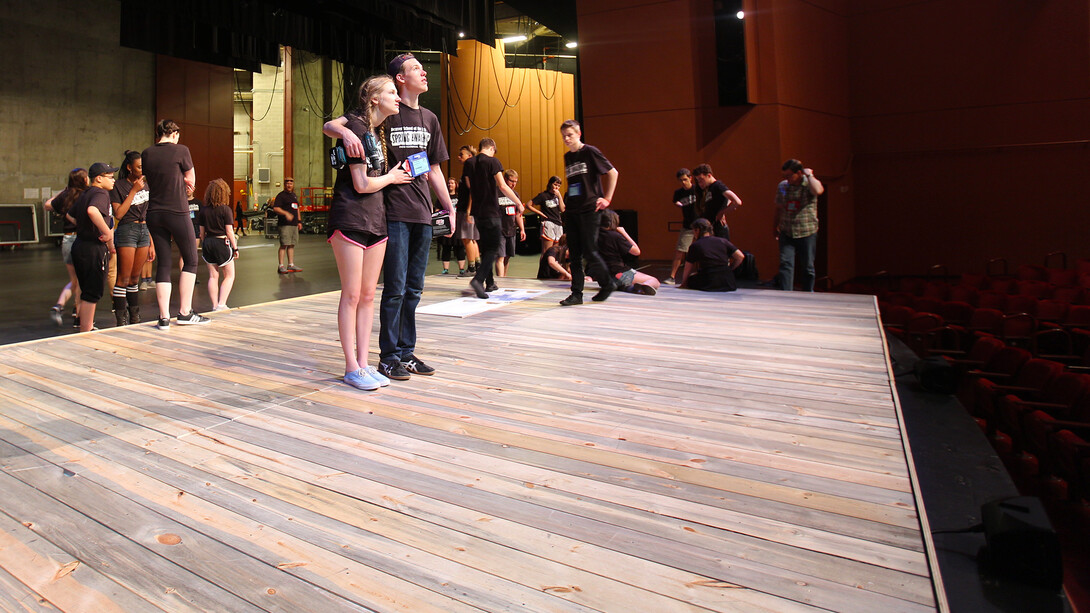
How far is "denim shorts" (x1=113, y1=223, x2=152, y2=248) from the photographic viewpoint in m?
5.15

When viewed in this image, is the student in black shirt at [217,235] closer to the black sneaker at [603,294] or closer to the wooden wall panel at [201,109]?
the black sneaker at [603,294]

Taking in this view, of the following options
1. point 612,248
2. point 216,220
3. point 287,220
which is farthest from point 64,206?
point 287,220

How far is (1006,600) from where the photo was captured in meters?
1.90

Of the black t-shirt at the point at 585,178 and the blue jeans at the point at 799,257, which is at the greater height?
the black t-shirt at the point at 585,178

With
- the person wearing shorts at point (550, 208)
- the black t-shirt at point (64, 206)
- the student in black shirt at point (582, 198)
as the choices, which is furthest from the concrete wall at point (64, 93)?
the student in black shirt at point (582, 198)

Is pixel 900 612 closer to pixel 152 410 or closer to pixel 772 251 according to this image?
pixel 152 410

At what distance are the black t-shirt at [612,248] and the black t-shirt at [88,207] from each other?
12.5 feet

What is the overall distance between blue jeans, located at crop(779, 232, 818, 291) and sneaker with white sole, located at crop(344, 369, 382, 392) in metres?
4.63

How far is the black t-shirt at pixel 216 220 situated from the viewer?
5.52 m

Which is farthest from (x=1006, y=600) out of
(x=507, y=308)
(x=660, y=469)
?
(x=507, y=308)

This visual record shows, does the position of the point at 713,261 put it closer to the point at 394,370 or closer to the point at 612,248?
the point at 612,248

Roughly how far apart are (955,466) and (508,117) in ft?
50.7

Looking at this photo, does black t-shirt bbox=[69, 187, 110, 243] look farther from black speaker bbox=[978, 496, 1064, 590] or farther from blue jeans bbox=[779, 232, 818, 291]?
blue jeans bbox=[779, 232, 818, 291]

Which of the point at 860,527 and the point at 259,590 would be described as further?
the point at 860,527
